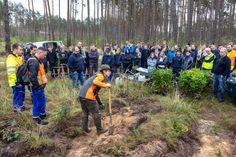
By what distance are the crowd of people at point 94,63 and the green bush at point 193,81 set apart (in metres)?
0.64

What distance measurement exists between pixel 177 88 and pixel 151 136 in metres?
3.57

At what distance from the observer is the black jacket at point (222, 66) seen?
7.23 meters

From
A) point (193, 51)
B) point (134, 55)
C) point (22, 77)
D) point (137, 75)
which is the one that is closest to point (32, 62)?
point (22, 77)

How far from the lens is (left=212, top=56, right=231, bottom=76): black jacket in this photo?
7.23m

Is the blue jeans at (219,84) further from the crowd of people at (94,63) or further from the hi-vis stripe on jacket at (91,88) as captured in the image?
the hi-vis stripe on jacket at (91,88)

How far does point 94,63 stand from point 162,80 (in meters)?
4.00

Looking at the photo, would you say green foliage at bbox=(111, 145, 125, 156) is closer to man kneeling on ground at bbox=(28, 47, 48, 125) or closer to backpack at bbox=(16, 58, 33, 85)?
man kneeling on ground at bbox=(28, 47, 48, 125)

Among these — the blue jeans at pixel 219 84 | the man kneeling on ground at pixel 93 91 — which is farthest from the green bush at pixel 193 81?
the man kneeling on ground at pixel 93 91

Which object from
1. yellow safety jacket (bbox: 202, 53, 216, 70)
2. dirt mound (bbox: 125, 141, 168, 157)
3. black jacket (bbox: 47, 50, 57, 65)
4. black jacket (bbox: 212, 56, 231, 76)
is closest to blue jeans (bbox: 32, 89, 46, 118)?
dirt mound (bbox: 125, 141, 168, 157)

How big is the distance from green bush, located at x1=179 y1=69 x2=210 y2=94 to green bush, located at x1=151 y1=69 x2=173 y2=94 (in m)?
0.43

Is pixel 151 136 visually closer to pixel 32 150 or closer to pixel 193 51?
pixel 32 150

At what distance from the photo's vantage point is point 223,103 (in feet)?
24.3

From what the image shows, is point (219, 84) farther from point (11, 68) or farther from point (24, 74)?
point (11, 68)

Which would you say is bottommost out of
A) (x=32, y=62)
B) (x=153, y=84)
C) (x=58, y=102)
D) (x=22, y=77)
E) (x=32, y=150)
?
(x=32, y=150)
